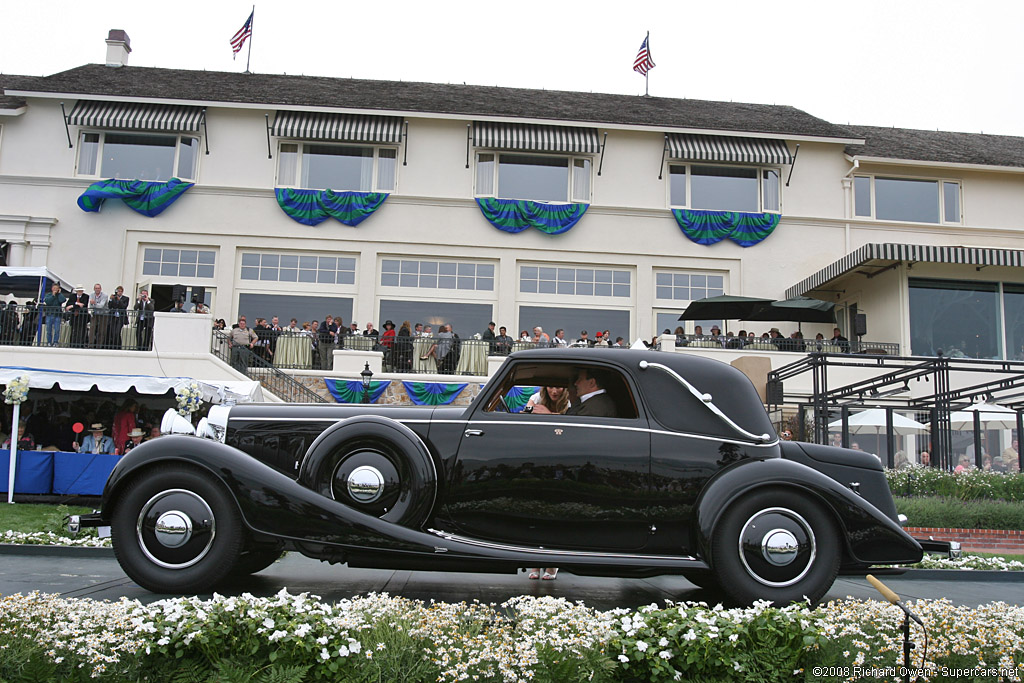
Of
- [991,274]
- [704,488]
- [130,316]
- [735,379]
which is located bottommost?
[704,488]

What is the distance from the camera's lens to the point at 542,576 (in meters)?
7.07

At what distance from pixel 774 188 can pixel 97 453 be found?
22.3m

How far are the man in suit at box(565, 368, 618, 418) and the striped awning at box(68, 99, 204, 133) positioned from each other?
2391 centimetres

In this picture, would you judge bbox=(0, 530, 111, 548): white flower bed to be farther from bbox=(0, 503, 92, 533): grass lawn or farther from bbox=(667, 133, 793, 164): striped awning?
bbox=(667, 133, 793, 164): striped awning

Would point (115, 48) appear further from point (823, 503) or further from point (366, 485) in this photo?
point (823, 503)

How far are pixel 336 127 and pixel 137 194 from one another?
667cm

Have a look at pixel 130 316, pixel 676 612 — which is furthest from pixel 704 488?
pixel 130 316

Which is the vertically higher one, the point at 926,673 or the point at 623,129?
the point at 623,129

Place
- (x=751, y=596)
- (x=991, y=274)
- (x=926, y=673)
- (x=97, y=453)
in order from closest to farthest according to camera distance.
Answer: (x=926, y=673), (x=751, y=596), (x=97, y=453), (x=991, y=274)

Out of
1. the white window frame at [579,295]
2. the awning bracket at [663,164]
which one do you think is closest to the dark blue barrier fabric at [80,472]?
the white window frame at [579,295]

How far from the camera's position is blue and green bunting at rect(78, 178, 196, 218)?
2544 centimetres

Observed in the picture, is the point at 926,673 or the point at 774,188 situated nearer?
the point at 926,673

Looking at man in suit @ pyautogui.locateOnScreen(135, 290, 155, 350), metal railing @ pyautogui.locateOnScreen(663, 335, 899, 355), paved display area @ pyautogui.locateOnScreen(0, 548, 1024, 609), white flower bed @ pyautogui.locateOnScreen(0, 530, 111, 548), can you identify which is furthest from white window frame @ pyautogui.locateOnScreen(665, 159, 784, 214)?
white flower bed @ pyautogui.locateOnScreen(0, 530, 111, 548)

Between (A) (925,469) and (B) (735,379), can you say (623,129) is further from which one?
(B) (735,379)
